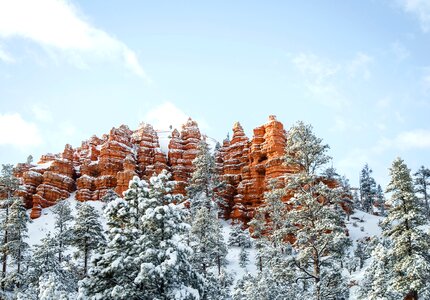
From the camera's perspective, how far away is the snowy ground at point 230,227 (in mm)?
49147

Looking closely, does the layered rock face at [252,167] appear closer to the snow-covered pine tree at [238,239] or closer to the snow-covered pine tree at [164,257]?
the snow-covered pine tree at [238,239]

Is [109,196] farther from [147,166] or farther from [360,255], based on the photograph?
[360,255]

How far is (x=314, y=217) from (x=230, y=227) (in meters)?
46.7

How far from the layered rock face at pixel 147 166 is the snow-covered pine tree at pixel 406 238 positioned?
38.9 meters

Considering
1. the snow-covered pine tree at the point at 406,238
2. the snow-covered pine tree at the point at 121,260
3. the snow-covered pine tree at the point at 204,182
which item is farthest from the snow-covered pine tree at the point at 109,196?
the snow-covered pine tree at the point at 121,260

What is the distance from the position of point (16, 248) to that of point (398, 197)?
113 ft

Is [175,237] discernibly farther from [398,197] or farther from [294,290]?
[294,290]

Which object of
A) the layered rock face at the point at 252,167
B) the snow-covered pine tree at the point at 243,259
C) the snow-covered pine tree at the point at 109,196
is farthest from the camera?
the layered rock face at the point at 252,167

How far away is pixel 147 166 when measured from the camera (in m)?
76.7

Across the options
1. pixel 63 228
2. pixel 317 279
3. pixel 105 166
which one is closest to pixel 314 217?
pixel 317 279

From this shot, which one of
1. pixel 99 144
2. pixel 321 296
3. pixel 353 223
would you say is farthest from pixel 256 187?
pixel 321 296

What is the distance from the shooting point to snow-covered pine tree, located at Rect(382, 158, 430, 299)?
26.3m

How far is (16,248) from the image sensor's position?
126 feet

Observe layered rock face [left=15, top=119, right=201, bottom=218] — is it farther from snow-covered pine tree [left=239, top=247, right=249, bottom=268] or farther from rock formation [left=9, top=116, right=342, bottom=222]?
snow-covered pine tree [left=239, top=247, right=249, bottom=268]
